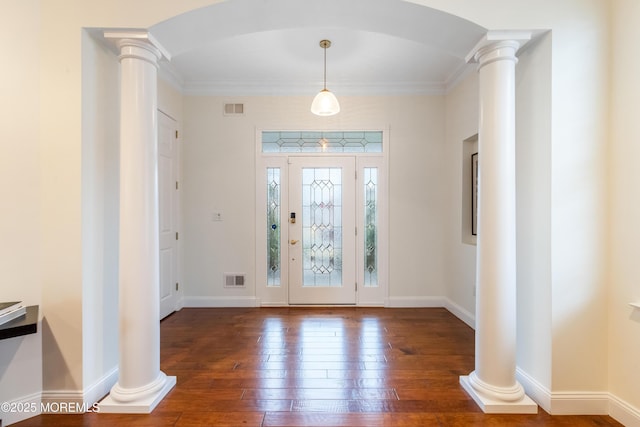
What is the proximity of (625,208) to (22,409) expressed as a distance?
13.0 ft

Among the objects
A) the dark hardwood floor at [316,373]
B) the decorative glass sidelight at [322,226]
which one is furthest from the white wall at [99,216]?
the decorative glass sidelight at [322,226]

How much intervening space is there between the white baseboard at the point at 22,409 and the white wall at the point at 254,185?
2.13 m

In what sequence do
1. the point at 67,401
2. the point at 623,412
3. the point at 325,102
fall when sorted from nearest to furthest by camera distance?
the point at 623,412 → the point at 67,401 → the point at 325,102

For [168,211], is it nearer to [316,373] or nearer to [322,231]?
[322,231]

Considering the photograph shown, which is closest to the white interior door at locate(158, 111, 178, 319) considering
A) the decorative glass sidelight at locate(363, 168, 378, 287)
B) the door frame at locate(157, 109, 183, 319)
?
the door frame at locate(157, 109, 183, 319)

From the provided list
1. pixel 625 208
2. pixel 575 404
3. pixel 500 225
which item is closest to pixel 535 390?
→ pixel 575 404

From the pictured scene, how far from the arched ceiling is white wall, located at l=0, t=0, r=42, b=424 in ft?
2.69

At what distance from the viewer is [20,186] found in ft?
6.38

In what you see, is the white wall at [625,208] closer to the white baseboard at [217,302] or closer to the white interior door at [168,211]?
the white baseboard at [217,302]

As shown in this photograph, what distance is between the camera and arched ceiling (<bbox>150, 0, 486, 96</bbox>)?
2.07 metres

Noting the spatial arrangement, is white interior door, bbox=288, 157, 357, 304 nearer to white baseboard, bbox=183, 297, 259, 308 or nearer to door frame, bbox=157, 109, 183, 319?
white baseboard, bbox=183, 297, 259, 308

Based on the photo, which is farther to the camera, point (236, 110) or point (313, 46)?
point (236, 110)

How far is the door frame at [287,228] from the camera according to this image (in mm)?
4086

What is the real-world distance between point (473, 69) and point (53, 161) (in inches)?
155
